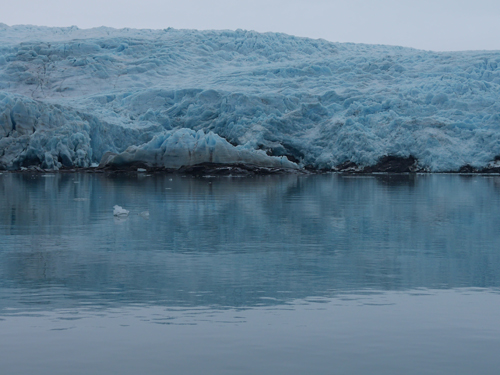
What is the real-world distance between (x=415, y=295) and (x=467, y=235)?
3.48 m

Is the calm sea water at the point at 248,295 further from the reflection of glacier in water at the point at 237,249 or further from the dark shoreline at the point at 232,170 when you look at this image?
the dark shoreline at the point at 232,170

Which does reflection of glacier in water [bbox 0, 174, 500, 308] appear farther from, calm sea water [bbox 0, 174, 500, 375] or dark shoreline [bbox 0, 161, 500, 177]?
dark shoreline [bbox 0, 161, 500, 177]

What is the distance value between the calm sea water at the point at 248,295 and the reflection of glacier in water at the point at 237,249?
21 mm

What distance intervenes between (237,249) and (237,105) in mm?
19987

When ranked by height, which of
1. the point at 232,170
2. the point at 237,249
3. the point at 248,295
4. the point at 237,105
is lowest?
the point at 248,295

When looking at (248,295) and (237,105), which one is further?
(237,105)

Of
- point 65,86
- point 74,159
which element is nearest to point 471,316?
point 74,159

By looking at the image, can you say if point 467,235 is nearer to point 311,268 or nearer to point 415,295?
point 311,268

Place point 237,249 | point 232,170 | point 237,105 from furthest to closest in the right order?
point 237,105, point 232,170, point 237,249

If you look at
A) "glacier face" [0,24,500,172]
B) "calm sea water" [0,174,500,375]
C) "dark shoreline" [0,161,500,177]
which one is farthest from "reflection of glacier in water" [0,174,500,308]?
"glacier face" [0,24,500,172]

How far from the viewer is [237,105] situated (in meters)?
26.2

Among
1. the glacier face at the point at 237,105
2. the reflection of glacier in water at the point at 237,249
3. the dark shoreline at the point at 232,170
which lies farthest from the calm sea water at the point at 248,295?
the glacier face at the point at 237,105

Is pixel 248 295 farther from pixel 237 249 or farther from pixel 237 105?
pixel 237 105

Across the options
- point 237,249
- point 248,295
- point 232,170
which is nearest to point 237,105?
point 232,170
